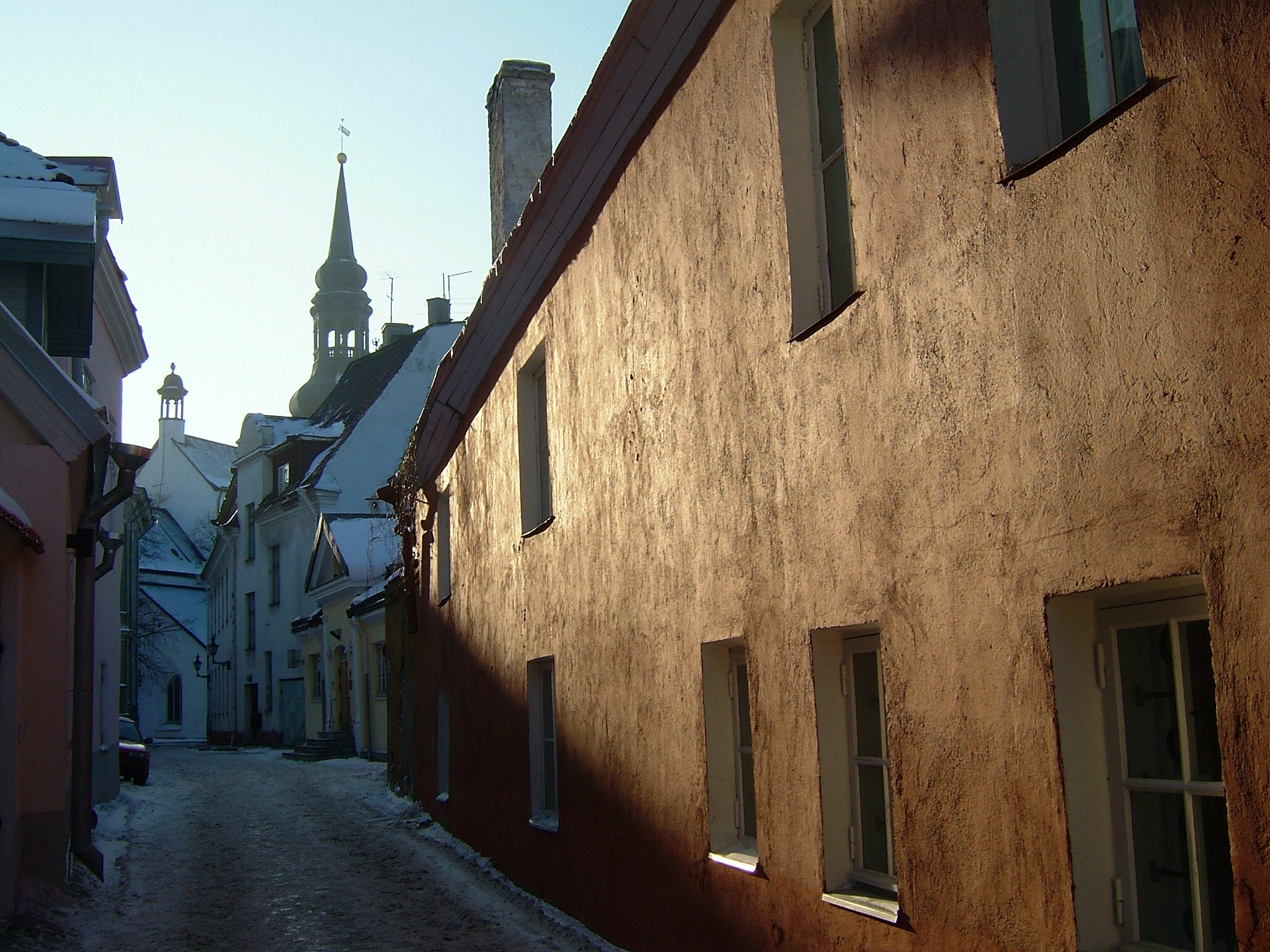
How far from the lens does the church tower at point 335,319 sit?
58.0m

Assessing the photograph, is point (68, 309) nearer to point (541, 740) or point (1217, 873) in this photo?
point (541, 740)

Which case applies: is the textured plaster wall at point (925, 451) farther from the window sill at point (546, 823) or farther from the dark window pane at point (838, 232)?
the window sill at point (546, 823)

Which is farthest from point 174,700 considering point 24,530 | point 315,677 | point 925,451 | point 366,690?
point 925,451

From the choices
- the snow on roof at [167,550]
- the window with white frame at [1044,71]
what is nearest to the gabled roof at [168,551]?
the snow on roof at [167,550]

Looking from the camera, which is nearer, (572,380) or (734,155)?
(734,155)

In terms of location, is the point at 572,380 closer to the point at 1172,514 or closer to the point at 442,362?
the point at 442,362

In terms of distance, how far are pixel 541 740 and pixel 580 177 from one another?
13.8ft

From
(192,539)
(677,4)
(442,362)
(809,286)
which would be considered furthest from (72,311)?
(192,539)

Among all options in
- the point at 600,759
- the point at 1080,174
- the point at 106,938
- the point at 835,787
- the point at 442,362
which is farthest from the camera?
the point at 442,362

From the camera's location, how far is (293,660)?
111 feet

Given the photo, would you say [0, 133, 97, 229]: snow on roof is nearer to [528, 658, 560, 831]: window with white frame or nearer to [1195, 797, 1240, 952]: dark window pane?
[528, 658, 560, 831]: window with white frame

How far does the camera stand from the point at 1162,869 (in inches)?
140

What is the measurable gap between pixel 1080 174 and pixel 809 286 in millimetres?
1963

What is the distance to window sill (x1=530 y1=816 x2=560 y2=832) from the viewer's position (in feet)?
29.5
